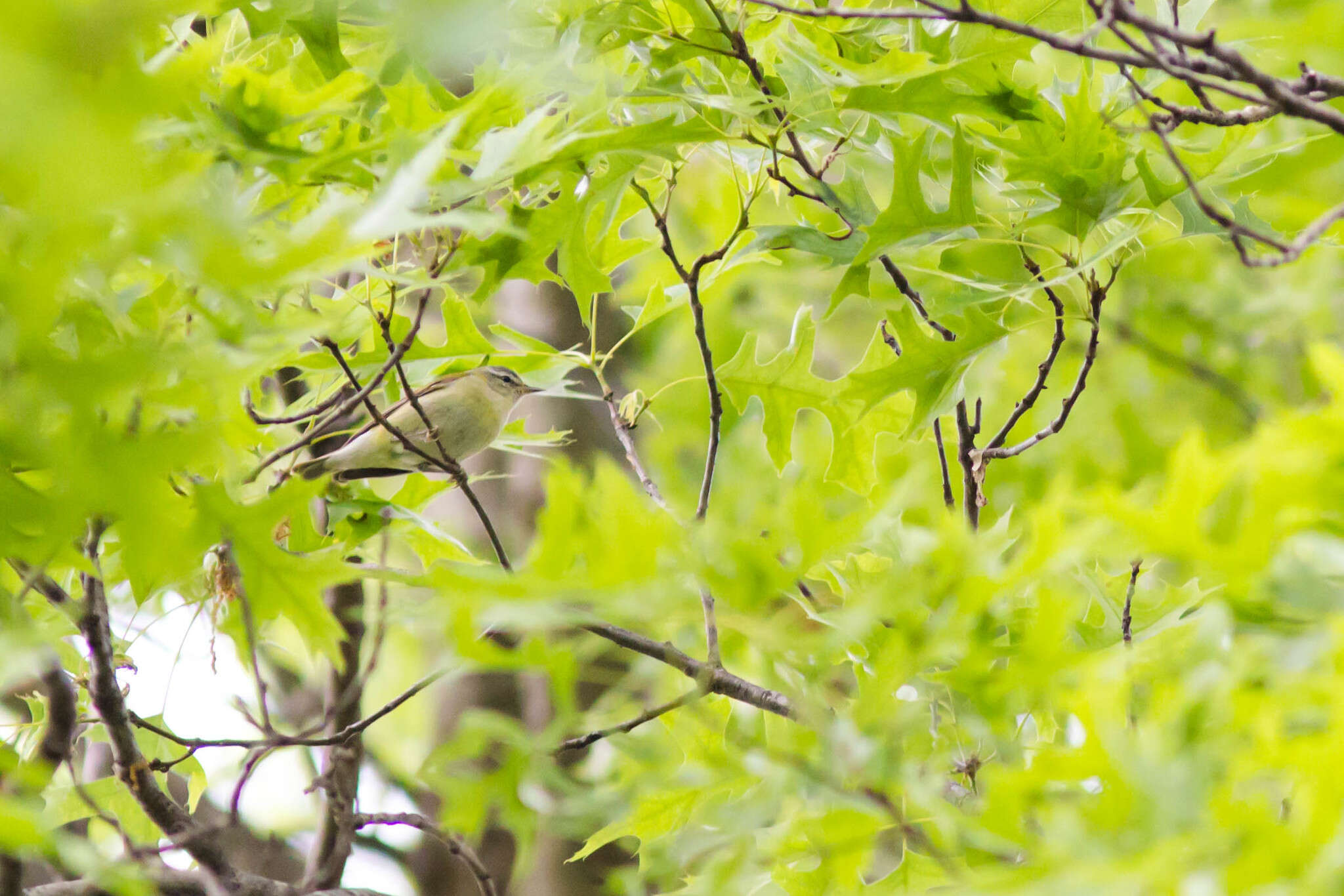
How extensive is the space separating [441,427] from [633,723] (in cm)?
192

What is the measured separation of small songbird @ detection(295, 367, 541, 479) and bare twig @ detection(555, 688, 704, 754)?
1276 mm

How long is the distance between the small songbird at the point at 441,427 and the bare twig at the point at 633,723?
1.28m

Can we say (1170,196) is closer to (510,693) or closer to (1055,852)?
(1055,852)

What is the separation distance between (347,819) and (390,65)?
1034 millimetres

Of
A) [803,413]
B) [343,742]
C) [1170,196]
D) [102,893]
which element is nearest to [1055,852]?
[1170,196]

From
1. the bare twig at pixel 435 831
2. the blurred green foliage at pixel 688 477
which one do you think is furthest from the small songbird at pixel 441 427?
the bare twig at pixel 435 831

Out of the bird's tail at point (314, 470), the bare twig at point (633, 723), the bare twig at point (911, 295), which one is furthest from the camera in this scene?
the bird's tail at point (314, 470)

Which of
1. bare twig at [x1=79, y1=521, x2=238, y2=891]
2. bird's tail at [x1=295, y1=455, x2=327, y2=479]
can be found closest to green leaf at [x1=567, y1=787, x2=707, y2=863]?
bare twig at [x1=79, y1=521, x2=238, y2=891]

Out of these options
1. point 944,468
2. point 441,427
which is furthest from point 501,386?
point 944,468

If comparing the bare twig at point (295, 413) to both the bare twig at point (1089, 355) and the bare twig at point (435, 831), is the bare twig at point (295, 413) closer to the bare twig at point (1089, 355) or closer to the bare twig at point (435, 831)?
the bare twig at point (435, 831)

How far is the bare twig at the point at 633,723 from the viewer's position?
933mm

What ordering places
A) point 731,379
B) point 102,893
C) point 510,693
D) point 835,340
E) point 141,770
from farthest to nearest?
point 835,340
point 510,693
point 731,379
point 102,893
point 141,770

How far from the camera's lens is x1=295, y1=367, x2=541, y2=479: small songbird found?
273cm

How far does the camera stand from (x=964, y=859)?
0.92 m
